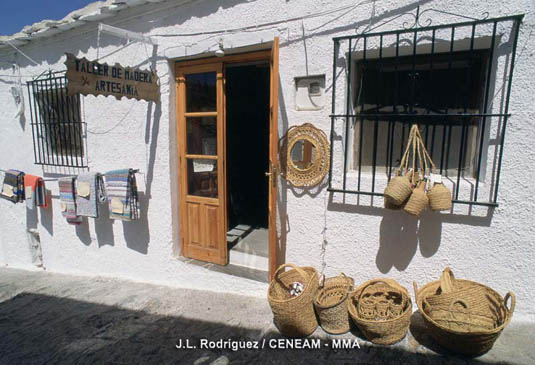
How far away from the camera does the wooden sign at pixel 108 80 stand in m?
2.61

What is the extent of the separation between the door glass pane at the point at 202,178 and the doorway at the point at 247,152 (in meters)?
0.89

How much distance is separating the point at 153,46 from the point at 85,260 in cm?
329

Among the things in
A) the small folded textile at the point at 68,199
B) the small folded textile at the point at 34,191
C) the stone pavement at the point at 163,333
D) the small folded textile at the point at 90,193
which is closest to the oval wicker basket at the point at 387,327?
the stone pavement at the point at 163,333

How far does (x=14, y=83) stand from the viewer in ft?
16.2

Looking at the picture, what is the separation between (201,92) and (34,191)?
330 cm

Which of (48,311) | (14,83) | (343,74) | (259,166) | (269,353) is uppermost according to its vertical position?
(14,83)

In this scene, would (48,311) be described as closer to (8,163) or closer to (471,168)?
(8,163)

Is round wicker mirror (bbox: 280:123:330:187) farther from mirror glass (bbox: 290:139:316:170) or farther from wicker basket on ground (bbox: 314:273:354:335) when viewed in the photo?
wicker basket on ground (bbox: 314:273:354:335)

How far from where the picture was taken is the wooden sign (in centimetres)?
261

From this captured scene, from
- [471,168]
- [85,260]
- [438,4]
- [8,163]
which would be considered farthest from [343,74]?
[8,163]

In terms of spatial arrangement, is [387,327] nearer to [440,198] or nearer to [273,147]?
[440,198]

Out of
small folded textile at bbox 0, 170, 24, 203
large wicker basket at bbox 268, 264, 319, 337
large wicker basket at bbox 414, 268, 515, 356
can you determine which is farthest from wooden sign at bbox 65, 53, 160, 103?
small folded textile at bbox 0, 170, 24, 203

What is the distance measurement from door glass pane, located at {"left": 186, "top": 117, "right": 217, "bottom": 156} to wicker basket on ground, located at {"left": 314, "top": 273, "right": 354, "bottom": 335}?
191 cm

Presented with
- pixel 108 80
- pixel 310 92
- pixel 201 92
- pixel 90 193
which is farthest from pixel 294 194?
pixel 90 193
